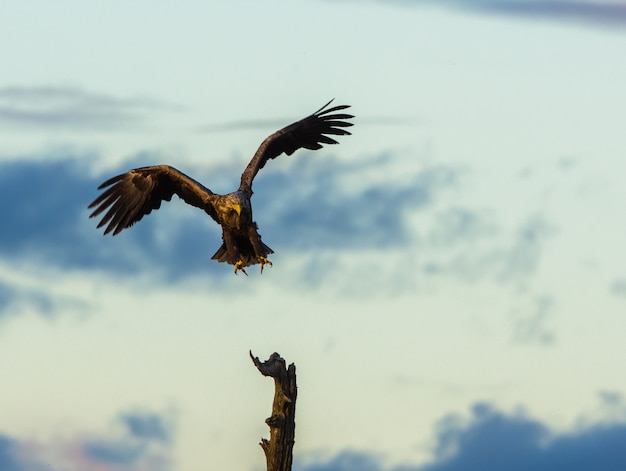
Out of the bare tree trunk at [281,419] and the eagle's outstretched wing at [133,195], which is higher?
the eagle's outstretched wing at [133,195]

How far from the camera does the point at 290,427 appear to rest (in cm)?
2136

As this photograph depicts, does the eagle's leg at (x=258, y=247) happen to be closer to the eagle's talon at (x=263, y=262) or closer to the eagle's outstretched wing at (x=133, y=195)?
the eagle's talon at (x=263, y=262)

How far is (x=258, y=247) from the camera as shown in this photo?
21.7 m

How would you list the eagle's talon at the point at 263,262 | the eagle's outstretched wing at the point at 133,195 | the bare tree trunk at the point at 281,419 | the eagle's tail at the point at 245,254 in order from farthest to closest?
the eagle's outstretched wing at the point at 133,195, the eagle's tail at the point at 245,254, the eagle's talon at the point at 263,262, the bare tree trunk at the point at 281,419

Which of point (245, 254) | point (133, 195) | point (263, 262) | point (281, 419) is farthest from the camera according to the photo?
point (133, 195)

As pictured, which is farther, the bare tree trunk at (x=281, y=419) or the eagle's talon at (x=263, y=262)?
the eagle's talon at (x=263, y=262)

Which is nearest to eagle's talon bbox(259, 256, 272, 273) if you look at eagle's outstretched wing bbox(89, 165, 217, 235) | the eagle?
the eagle

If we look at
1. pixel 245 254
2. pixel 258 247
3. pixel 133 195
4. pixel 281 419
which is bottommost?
pixel 281 419

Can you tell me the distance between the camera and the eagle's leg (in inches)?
847

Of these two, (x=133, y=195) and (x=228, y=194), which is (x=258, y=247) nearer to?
(x=228, y=194)

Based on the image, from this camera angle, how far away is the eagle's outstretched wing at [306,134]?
23984 mm

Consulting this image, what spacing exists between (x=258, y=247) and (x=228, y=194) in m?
1.13

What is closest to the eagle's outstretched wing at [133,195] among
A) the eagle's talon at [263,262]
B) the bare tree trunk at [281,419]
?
the eagle's talon at [263,262]

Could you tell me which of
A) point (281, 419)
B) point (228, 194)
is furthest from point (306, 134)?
point (281, 419)
